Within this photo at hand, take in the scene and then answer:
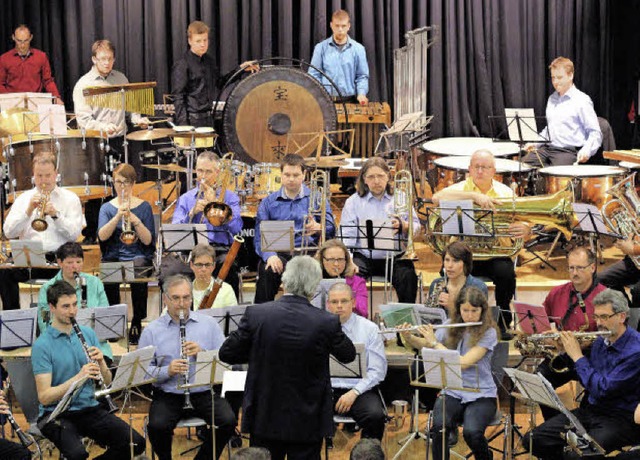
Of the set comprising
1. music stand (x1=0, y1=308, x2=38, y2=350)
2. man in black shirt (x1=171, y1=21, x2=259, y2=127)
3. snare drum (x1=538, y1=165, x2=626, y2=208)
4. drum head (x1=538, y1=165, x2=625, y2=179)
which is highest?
man in black shirt (x1=171, y1=21, x2=259, y2=127)

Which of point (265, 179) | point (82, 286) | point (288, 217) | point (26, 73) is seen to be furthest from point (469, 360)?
point (26, 73)

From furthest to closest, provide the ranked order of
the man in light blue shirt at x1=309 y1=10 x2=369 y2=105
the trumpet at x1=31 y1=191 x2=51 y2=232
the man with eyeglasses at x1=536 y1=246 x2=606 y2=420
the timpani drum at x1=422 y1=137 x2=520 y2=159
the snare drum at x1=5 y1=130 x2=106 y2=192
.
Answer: the man in light blue shirt at x1=309 y1=10 x2=369 y2=105
the timpani drum at x1=422 y1=137 x2=520 y2=159
the snare drum at x1=5 y1=130 x2=106 y2=192
the trumpet at x1=31 y1=191 x2=51 y2=232
the man with eyeglasses at x1=536 y1=246 x2=606 y2=420

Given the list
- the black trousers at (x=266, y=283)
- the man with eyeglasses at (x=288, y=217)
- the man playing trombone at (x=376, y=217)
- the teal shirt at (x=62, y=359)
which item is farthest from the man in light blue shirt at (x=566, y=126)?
the teal shirt at (x=62, y=359)

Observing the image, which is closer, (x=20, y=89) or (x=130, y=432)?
(x=130, y=432)

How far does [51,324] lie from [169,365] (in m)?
0.76

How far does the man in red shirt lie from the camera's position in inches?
483

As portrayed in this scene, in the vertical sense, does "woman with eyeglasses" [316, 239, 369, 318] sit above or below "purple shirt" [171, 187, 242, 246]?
below

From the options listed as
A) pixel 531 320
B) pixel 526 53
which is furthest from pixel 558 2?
pixel 531 320

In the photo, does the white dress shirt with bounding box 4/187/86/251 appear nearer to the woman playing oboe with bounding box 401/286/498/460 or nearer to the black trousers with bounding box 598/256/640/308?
the woman playing oboe with bounding box 401/286/498/460

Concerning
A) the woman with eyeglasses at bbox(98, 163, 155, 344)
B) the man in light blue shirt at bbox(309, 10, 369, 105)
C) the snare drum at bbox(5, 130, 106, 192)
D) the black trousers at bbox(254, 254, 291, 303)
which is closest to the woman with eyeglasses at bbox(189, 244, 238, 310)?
the black trousers at bbox(254, 254, 291, 303)

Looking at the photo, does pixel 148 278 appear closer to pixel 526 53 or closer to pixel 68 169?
pixel 68 169

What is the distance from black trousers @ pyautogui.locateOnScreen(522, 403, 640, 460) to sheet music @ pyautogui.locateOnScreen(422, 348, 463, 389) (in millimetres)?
704

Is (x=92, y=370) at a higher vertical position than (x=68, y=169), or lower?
lower

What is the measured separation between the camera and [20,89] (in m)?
12.2
